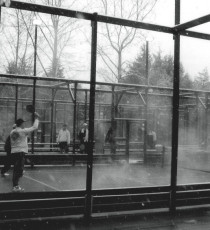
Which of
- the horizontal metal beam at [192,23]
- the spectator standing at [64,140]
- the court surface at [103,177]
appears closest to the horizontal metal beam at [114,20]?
the horizontal metal beam at [192,23]

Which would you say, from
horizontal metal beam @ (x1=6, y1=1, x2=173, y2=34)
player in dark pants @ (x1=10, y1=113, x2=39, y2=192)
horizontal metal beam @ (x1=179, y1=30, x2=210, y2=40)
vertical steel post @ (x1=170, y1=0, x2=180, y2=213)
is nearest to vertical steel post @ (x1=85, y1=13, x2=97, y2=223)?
horizontal metal beam @ (x1=6, y1=1, x2=173, y2=34)

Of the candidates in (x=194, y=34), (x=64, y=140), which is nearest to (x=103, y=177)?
(x=64, y=140)

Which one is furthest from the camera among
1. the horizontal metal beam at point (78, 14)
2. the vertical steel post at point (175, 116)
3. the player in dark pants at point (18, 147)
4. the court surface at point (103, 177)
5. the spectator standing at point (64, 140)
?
the spectator standing at point (64, 140)

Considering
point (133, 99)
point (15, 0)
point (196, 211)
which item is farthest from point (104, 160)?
point (133, 99)

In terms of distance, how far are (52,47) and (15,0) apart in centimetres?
1919

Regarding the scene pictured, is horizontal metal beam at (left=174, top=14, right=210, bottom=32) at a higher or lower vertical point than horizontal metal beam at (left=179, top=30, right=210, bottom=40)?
higher

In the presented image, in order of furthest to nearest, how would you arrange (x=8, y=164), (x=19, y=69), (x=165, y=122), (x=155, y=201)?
(x=19, y=69)
(x=165, y=122)
(x=8, y=164)
(x=155, y=201)

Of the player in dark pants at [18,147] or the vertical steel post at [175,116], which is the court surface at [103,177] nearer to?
the player in dark pants at [18,147]

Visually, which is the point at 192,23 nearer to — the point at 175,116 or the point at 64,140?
the point at 175,116

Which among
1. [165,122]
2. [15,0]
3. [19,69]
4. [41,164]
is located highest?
[19,69]

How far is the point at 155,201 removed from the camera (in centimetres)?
660

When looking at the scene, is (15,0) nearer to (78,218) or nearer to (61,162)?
(78,218)

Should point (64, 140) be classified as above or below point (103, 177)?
above

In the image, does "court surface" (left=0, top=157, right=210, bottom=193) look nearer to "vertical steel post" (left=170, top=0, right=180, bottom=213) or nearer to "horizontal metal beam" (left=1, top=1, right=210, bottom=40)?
"vertical steel post" (left=170, top=0, right=180, bottom=213)
